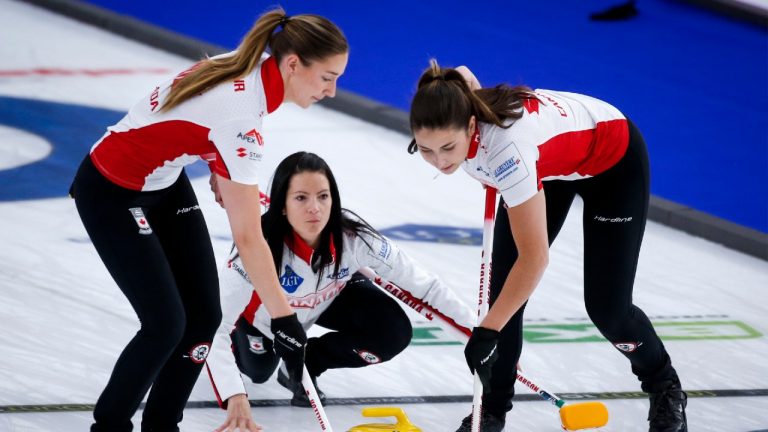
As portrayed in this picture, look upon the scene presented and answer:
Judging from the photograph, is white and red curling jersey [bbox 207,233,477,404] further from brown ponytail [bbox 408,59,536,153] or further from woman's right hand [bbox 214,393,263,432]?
brown ponytail [bbox 408,59,536,153]

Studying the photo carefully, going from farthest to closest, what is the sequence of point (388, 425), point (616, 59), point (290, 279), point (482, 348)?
point (616, 59)
point (290, 279)
point (388, 425)
point (482, 348)

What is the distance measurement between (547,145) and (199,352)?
1113 mm

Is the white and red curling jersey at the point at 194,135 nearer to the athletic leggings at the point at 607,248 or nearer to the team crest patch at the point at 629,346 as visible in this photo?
the athletic leggings at the point at 607,248

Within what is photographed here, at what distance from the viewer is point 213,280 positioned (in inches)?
131

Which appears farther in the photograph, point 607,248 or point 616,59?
point 616,59

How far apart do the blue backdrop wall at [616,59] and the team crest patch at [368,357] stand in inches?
108

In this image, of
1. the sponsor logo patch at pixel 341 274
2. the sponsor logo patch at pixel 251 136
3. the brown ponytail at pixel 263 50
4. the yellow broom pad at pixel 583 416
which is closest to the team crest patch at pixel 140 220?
the brown ponytail at pixel 263 50

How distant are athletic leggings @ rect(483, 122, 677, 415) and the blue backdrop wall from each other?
102 inches

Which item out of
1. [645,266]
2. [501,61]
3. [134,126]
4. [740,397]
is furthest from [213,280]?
[501,61]

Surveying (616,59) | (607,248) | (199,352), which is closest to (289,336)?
(199,352)

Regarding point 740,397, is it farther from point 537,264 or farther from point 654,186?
point 654,186

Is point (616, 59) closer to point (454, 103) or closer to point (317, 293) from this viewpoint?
point (317, 293)

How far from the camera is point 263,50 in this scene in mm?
3014

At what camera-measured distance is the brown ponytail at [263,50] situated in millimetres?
2965
